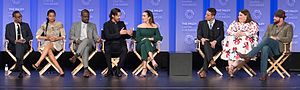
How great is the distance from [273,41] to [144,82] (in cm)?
194

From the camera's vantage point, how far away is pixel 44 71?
8.79 meters

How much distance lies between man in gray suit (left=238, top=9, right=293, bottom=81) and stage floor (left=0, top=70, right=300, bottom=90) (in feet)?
0.94

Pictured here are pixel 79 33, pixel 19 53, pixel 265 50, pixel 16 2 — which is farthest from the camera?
pixel 16 2

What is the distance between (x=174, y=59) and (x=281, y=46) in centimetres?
153

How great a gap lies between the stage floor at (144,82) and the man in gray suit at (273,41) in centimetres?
29

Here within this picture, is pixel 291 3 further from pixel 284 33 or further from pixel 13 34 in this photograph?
pixel 13 34

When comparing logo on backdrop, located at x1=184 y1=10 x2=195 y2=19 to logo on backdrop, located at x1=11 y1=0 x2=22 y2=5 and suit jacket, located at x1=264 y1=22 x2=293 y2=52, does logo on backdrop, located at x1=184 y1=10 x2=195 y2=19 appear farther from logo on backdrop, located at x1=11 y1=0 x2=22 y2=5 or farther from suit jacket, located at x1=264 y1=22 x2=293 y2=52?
logo on backdrop, located at x1=11 y1=0 x2=22 y2=5

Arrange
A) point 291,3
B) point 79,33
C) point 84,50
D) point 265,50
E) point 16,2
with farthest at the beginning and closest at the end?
point 291,3
point 16,2
point 79,33
point 84,50
point 265,50

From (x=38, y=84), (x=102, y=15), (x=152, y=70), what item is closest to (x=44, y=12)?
(x=102, y=15)

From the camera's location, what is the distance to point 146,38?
870 centimetres

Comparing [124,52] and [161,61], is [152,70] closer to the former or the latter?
[124,52]

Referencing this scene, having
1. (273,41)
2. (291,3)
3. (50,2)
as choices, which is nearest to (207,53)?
(273,41)

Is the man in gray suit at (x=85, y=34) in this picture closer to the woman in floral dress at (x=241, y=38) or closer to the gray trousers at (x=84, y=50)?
the gray trousers at (x=84, y=50)

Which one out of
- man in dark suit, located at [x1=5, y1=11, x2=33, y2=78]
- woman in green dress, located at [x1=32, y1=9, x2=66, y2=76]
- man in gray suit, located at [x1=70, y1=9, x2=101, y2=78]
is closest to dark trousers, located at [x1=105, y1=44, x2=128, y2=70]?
man in gray suit, located at [x1=70, y1=9, x2=101, y2=78]
